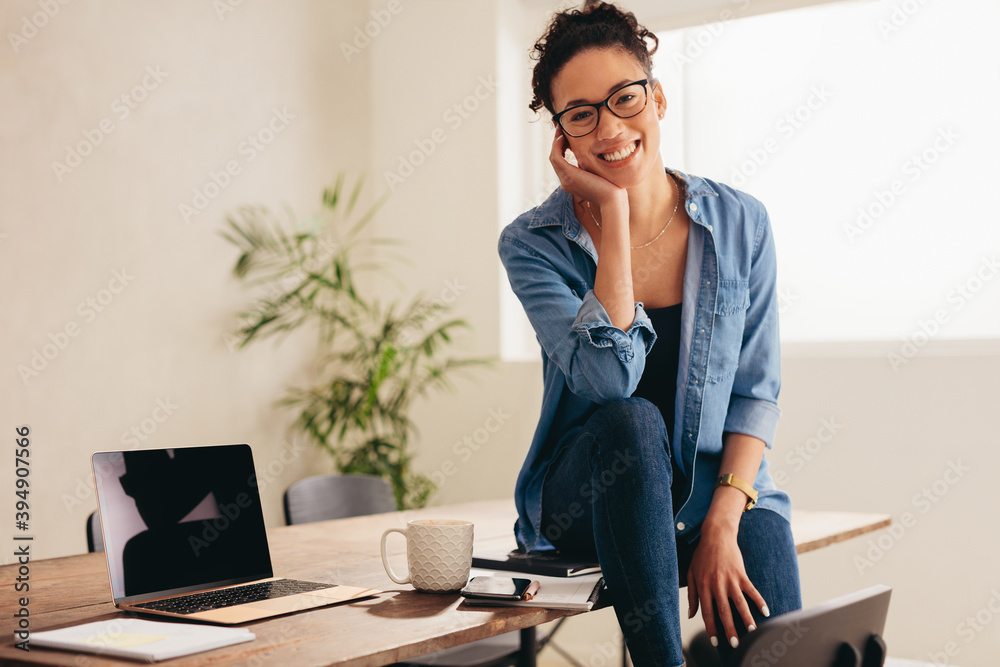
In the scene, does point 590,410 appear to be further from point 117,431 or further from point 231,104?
point 231,104

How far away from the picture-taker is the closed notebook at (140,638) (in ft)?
2.85

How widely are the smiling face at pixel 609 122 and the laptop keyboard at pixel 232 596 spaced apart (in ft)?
2.69

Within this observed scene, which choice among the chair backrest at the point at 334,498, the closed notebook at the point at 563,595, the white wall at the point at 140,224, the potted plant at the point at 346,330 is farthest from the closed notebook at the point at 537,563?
the potted plant at the point at 346,330

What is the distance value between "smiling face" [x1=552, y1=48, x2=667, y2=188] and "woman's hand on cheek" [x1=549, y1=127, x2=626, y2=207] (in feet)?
0.08

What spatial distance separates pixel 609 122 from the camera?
59.9 inches

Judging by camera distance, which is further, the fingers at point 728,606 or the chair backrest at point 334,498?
the chair backrest at point 334,498

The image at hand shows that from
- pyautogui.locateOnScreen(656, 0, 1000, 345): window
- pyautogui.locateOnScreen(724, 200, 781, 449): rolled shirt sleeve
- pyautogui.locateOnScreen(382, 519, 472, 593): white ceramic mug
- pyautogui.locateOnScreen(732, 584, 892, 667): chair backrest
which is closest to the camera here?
pyautogui.locateOnScreen(732, 584, 892, 667): chair backrest

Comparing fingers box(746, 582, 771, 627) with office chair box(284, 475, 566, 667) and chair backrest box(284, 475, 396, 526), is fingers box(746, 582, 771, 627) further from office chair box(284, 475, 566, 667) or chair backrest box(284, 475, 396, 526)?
chair backrest box(284, 475, 396, 526)

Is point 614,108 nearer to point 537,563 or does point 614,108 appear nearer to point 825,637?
point 537,563

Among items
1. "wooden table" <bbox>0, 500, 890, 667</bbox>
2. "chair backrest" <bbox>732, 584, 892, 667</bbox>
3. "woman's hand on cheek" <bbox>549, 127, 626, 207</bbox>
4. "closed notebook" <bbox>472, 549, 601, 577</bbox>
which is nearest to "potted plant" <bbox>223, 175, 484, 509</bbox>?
"wooden table" <bbox>0, 500, 890, 667</bbox>

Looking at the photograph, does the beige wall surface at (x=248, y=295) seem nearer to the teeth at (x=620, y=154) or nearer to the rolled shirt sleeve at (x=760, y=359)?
the rolled shirt sleeve at (x=760, y=359)

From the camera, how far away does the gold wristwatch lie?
144 cm

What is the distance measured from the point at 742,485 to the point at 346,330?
8.98 ft

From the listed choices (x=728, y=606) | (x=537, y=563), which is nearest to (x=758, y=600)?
(x=728, y=606)
